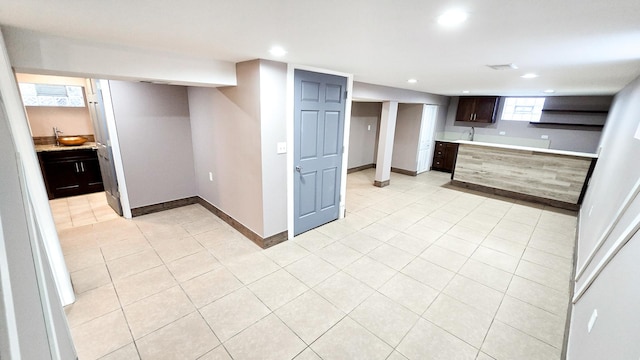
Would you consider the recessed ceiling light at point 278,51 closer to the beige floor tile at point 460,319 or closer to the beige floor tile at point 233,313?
the beige floor tile at point 233,313

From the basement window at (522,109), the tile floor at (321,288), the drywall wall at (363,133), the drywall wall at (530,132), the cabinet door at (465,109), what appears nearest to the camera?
the tile floor at (321,288)

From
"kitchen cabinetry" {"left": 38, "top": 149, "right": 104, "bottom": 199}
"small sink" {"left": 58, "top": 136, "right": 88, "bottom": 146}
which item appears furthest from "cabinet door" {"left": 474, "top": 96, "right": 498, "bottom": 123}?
"small sink" {"left": 58, "top": 136, "right": 88, "bottom": 146}

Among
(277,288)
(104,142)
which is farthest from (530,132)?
(104,142)

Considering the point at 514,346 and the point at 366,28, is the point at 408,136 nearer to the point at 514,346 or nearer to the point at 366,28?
the point at 514,346

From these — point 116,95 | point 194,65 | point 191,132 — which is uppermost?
point 194,65

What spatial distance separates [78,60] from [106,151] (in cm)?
208

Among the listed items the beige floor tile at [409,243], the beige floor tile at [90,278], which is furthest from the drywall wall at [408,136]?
the beige floor tile at [90,278]

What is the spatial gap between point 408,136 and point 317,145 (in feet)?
13.9

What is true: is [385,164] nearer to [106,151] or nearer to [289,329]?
[289,329]

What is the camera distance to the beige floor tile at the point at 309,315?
1.97 m

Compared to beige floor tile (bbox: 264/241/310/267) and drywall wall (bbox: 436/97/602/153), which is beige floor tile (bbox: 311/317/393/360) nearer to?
beige floor tile (bbox: 264/241/310/267)

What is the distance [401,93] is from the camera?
5359mm

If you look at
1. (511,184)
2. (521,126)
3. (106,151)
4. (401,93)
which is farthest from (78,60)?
(521,126)

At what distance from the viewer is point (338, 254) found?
303 centimetres
